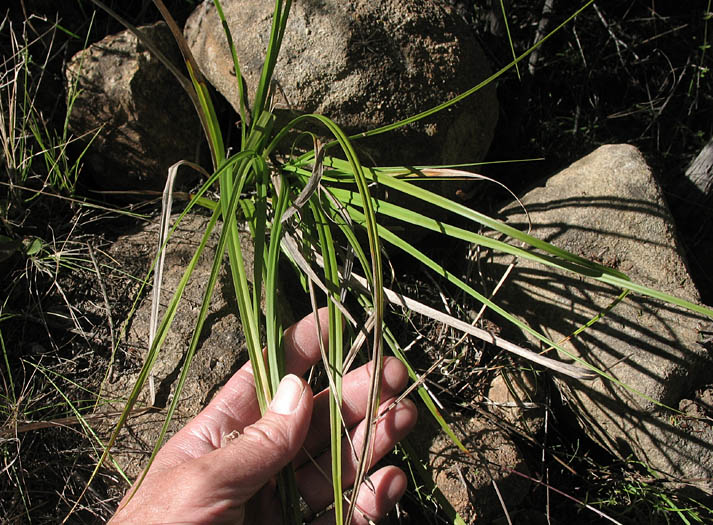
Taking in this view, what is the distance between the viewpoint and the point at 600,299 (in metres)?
1.41

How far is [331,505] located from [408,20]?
1.26 m

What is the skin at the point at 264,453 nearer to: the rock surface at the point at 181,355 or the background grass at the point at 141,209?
the rock surface at the point at 181,355

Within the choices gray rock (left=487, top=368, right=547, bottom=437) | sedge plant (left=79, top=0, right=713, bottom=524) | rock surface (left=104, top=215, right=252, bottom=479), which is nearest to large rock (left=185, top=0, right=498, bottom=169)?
sedge plant (left=79, top=0, right=713, bottom=524)

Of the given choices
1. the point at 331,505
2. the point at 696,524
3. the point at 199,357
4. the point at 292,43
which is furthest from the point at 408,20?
the point at 696,524

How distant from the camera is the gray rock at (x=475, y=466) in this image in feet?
4.36

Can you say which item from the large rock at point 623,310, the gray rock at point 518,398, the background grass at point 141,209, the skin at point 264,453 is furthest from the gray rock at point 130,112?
the gray rock at point 518,398

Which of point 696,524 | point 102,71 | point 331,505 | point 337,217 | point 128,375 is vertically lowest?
point 696,524

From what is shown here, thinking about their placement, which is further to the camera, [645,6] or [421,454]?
[645,6]

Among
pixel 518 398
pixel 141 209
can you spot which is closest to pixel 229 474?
pixel 518 398

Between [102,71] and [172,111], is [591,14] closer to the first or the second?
[172,111]

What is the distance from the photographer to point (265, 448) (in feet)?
3.31

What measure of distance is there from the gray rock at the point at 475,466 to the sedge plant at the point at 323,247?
7.5 inches

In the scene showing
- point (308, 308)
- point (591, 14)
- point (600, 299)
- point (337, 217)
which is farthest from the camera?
point (591, 14)

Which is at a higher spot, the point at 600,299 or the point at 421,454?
the point at 600,299
